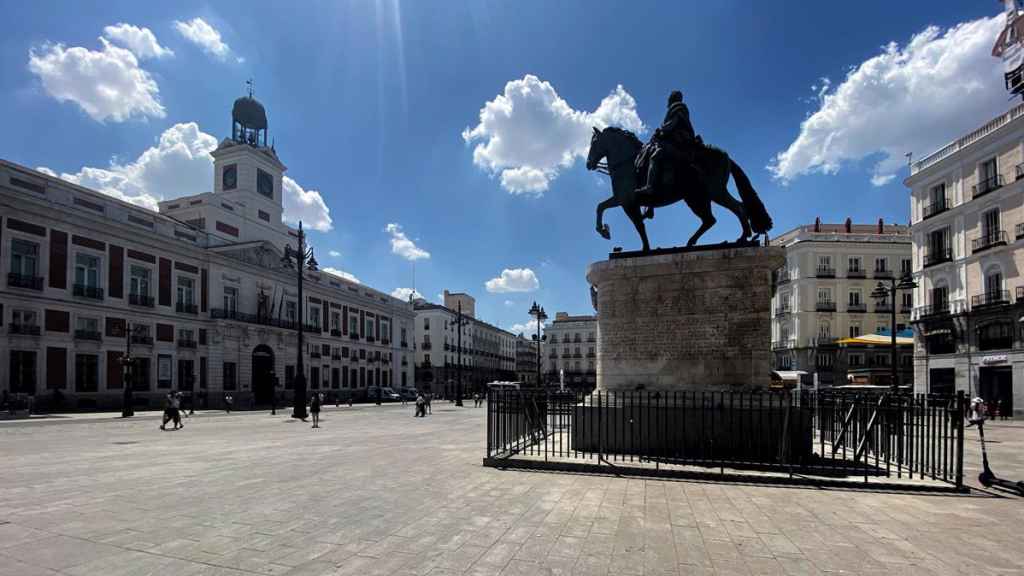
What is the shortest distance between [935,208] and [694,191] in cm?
3350

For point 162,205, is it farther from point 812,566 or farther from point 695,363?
point 812,566

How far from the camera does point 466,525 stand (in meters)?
6.11

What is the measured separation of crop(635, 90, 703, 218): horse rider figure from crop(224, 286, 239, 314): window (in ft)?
151

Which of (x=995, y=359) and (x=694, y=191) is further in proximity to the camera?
(x=995, y=359)

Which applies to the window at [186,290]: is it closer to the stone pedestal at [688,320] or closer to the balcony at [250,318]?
the balcony at [250,318]

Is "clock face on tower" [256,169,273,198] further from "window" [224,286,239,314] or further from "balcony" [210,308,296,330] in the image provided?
"balcony" [210,308,296,330]

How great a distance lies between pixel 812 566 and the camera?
4840 mm

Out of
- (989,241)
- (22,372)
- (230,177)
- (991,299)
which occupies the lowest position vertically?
(22,372)

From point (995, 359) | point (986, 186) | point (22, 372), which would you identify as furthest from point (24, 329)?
point (986, 186)

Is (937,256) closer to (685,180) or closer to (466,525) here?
(685,180)

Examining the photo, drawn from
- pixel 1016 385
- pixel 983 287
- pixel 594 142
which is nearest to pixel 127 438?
pixel 594 142

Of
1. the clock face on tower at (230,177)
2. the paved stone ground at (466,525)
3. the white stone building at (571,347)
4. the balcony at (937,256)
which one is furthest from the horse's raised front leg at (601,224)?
the white stone building at (571,347)

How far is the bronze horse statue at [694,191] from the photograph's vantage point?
11.4 m

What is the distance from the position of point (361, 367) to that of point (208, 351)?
26027 mm
